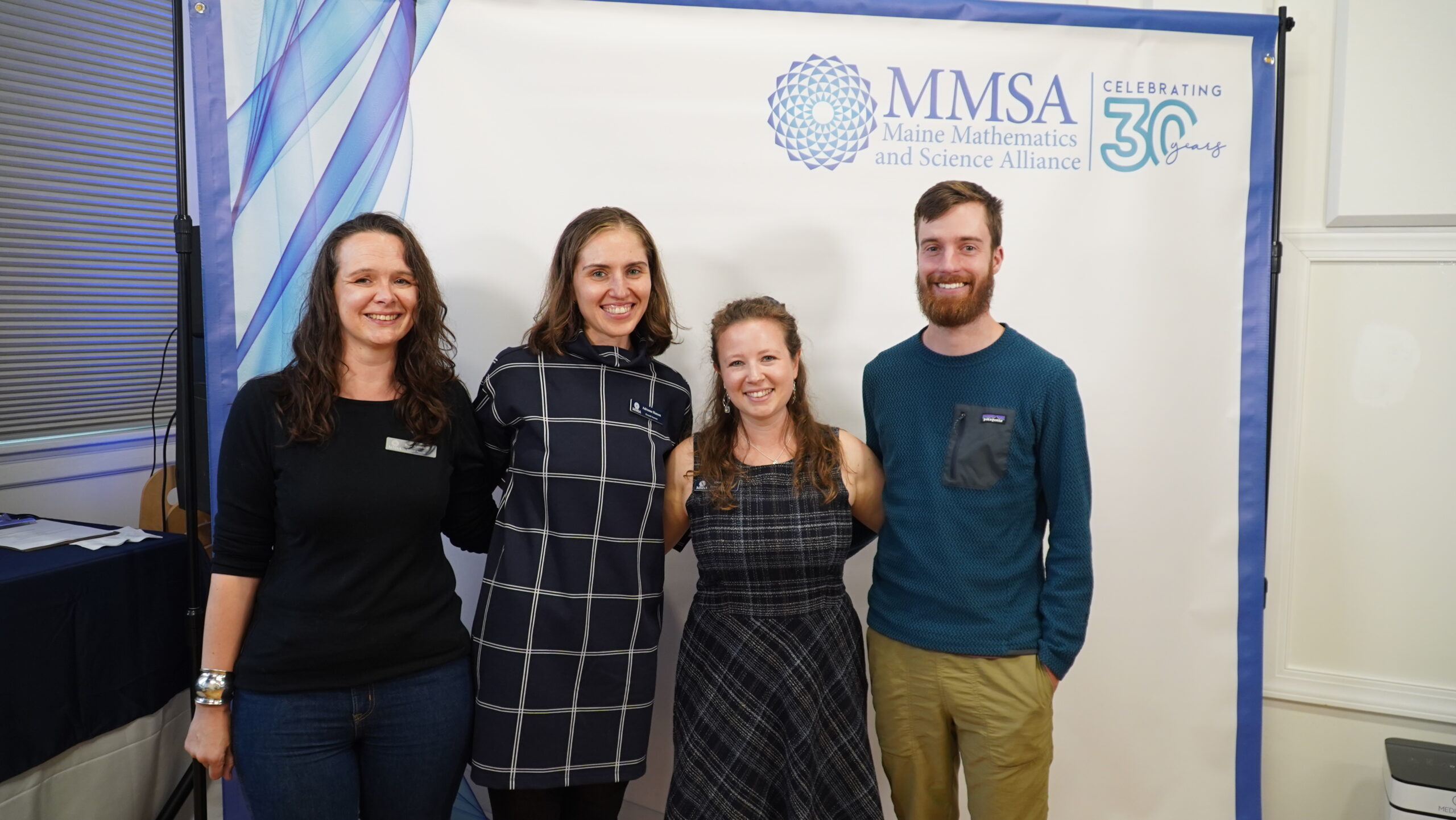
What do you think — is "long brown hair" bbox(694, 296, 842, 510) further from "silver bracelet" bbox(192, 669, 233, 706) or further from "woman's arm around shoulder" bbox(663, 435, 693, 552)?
"silver bracelet" bbox(192, 669, 233, 706)

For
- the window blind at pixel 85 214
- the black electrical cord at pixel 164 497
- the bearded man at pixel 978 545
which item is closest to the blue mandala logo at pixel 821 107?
the bearded man at pixel 978 545

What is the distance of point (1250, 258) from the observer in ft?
7.25

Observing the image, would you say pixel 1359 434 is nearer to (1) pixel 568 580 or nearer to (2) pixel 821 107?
(2) pixel 821 107

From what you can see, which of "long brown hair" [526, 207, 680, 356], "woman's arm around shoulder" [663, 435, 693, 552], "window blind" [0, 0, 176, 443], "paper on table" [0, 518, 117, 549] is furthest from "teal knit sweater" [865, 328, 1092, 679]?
"window blind" [0, 0, 176, 443]

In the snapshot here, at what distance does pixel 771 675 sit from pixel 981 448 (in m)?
0.59

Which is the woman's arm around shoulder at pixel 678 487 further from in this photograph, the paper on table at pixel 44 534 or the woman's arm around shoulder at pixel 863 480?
the paper on table at pixel 44 534

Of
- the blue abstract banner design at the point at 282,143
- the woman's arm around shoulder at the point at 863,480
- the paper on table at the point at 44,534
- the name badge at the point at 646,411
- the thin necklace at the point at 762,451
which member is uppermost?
the blue abstract banner design at the point at 282,143

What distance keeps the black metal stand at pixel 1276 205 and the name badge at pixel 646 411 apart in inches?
62.4

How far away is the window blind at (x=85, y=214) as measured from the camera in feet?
8.52

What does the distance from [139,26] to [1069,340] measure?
10.4 ft

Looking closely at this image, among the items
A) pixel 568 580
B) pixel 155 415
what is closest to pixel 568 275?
pixel 568 580

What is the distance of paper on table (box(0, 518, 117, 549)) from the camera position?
2.01 m

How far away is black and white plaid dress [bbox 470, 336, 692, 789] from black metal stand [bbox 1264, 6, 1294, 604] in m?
1.63

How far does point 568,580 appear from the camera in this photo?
5.41ft
